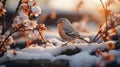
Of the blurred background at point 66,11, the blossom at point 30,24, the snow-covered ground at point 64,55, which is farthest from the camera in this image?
the blurred background at point 66,11

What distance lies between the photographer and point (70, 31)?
247 inches

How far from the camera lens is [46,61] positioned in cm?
546

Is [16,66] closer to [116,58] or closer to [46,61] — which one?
[46,61]

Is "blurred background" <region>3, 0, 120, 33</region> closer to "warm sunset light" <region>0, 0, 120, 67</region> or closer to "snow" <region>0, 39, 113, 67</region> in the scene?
"warm sunset light" <region>0, 0, 120, 67</region>

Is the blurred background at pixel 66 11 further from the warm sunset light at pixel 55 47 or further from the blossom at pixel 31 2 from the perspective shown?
the blossom at pixel 31 2

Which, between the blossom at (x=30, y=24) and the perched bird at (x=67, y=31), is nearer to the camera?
the blossom at (x=30, y=24)

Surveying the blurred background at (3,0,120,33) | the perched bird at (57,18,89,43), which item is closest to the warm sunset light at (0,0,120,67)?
the perched bird at (57,18,89,43)

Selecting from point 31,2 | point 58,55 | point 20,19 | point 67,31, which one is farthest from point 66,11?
point 58,55

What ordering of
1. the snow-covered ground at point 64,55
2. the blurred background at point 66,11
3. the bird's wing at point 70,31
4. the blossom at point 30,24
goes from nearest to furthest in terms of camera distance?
1. the snow-covered ground at point 64,55
2. the blossom at point 30,24
3. the bird's wing at point 70,31
4. the blurred background at point 66,11

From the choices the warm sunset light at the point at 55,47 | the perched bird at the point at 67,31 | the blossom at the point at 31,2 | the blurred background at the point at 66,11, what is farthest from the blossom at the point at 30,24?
the blurred background at the point at 66,11

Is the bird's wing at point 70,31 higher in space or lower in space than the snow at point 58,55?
higher

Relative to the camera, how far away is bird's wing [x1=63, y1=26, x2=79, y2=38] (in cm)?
617

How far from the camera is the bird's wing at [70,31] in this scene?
6.17 metres

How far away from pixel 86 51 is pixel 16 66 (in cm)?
90
